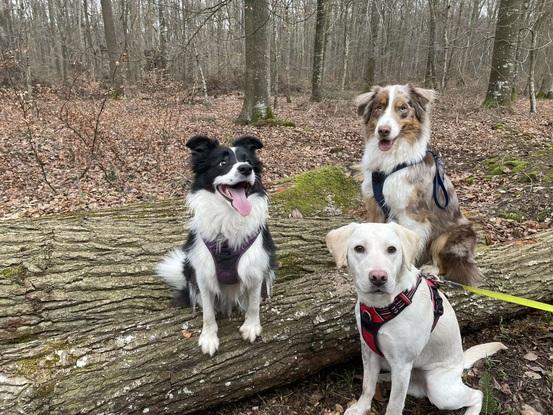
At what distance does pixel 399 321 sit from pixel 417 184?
1.79 meters

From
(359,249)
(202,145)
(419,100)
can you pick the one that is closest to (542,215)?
(419,100)

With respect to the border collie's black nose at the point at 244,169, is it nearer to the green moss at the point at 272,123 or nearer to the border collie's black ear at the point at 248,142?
the border collie's black ear at the point at 248,142

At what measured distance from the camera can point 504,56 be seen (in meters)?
15.0

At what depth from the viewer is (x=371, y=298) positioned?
2887mm

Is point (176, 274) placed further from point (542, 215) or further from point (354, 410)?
point (542, 215)

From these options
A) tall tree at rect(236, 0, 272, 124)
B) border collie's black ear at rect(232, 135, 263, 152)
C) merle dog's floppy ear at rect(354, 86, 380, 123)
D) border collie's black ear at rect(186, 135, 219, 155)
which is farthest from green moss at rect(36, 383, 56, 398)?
tall tree at rect(236, 0, 272, 124)

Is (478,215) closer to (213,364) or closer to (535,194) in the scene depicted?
(535,194)

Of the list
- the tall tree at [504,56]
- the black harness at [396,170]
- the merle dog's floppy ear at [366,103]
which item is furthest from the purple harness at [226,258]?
the tall tree at [504,56]

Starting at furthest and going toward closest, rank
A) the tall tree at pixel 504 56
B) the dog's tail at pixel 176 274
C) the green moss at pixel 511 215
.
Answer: the tall tree at pixel 504 56 < the green moss at pixel 511 215 < the dog's tail at pixel 176 274

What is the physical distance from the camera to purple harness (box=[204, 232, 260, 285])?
3475 millimetres

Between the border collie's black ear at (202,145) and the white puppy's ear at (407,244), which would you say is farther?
the border collie's black ear at (202,145)

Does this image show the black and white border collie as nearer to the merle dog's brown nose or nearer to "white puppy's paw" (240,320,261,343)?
"white puppy's paw" (240,320,261,343)

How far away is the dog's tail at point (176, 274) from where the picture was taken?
12.9 feet

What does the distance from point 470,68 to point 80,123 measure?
30746 millimetres
